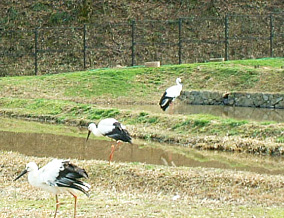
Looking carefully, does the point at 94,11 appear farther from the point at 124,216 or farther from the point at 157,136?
the point at 124,216

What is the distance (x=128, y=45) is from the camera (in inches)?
1409

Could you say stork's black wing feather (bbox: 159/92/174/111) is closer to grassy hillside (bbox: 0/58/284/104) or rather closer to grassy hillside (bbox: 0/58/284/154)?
grassy hillside (bbox: 0/58/284/154)

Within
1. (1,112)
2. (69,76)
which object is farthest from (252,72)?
(1,112)

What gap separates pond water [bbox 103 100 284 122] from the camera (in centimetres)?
1953

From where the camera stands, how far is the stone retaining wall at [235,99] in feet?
72.5

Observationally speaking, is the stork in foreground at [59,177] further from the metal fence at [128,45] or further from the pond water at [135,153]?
the metal fence at [128,45]

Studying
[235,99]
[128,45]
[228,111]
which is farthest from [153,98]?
[128,45]

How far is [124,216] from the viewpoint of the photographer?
8.79 meters

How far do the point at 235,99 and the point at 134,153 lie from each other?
8.65 metres

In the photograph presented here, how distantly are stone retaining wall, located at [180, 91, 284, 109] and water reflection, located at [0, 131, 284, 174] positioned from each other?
7.28m

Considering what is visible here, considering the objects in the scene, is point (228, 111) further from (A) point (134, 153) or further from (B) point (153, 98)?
(A) point (134, 153)

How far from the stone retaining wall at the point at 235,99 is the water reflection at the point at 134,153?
728 cm

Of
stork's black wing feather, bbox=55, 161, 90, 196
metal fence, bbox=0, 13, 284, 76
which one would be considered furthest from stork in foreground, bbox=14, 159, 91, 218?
metal fence, bbox=0, 13, 284, 76

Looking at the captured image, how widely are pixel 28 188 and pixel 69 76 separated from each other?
1661 cm
